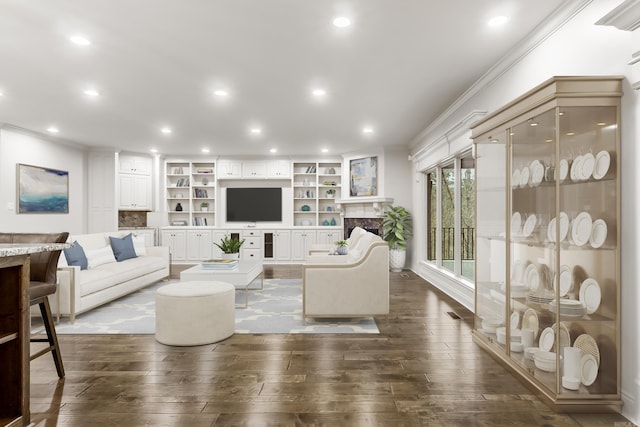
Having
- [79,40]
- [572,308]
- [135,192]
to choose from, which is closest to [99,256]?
[79,40]

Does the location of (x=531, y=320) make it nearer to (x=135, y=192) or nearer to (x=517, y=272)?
(x=517, y=272)

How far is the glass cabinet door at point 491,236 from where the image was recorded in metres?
2.90

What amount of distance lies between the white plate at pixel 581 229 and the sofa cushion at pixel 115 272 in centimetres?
457

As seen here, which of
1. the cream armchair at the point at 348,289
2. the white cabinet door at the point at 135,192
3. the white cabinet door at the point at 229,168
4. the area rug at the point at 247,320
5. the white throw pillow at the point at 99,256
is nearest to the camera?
the area rug at the point at 247,320

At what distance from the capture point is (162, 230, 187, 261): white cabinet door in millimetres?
8805

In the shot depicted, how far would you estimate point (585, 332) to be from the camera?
2.24m

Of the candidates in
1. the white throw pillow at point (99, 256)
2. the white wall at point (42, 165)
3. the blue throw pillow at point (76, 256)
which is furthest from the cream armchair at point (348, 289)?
the white wall at point (42, 165)

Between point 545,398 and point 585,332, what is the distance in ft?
1.55

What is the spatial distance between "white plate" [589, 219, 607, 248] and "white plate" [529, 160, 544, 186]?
429mm

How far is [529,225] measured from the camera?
8.60 ft

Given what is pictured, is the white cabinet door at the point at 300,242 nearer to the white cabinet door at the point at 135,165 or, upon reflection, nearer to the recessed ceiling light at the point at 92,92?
the white cabinet door at the point at 135,165

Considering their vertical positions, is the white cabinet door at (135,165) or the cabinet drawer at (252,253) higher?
the white cabinet door at (135,165)

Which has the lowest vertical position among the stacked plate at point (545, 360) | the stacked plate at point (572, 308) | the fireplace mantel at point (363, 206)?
the stacked plate at point (545, 360)

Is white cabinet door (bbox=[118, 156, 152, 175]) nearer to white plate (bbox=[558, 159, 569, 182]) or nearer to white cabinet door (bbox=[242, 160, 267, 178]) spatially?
white cabinet door (bbox=[242, 160, 267, 178])
